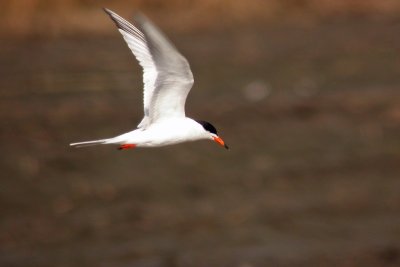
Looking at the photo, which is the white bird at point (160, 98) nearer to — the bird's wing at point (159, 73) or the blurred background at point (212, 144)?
the bird's wing at point (159, 73)

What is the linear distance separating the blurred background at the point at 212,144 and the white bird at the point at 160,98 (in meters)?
3.37

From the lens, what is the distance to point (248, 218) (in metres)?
12.4

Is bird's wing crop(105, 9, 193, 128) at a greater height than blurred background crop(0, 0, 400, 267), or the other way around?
bird's wing crop(105, 9, 193, 128)

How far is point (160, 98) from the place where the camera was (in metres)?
8.20

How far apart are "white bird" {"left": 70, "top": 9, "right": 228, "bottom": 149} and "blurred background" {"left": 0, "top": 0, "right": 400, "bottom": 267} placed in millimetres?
3373

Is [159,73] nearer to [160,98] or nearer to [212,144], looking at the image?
[160,98]

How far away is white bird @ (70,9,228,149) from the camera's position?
7.80 m

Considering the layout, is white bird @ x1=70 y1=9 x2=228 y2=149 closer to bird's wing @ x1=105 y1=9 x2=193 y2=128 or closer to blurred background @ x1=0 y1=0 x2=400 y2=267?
bird's wing @ x1=105 y1=9 x2=193 y2=128

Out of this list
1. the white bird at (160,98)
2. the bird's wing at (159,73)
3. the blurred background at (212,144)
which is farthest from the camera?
the blurred background at (212,144)

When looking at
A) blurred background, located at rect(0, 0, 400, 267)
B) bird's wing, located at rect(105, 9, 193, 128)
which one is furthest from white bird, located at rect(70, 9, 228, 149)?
blurred background, located at rect(0, 0, 400, 267)

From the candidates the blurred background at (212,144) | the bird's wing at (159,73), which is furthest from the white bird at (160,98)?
the blurred background at (212,144)

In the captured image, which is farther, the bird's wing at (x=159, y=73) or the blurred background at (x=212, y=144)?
the blurred background at (x=212, y=144)

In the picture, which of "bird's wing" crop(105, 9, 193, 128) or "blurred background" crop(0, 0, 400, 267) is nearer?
"bird's wing" crop(105, 9, 193, 128)

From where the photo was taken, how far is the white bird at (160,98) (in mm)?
7797
